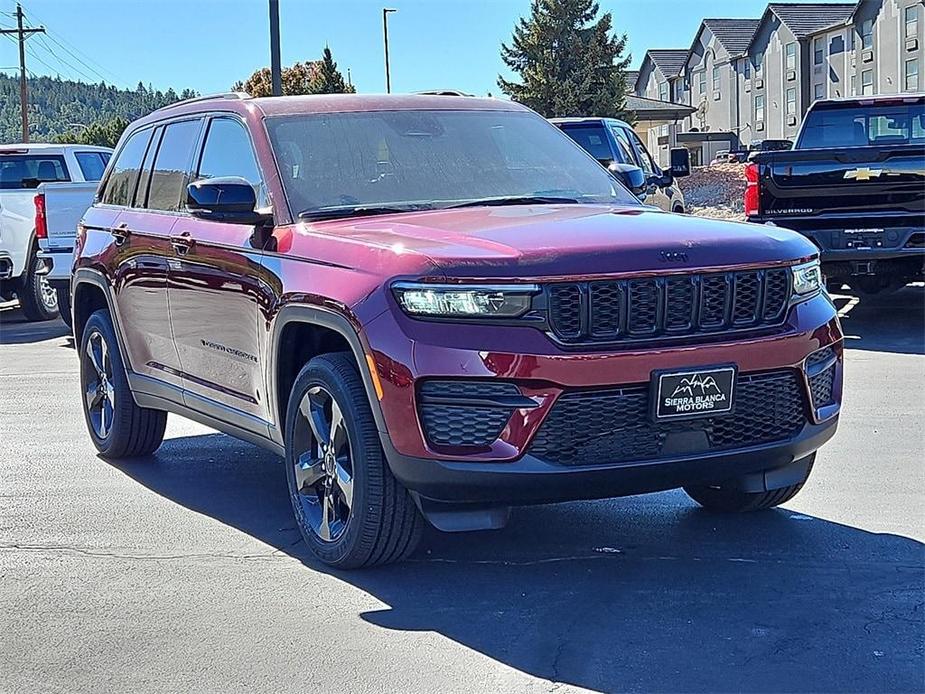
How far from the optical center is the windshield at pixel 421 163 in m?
5.69

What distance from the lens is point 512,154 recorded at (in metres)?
6.18

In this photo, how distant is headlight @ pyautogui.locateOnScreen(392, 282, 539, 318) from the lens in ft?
14.7

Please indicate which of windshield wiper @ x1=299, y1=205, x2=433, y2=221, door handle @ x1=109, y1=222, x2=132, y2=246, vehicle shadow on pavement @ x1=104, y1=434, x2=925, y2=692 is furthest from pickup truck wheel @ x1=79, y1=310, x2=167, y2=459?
windshield wiper @ x1=299, y1=205, x2=433, y2=221

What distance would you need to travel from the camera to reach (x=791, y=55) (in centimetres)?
6062

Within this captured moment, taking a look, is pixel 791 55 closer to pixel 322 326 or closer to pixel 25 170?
pixel 25 170

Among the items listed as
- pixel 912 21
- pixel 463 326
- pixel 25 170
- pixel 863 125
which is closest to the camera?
pixel 463 326

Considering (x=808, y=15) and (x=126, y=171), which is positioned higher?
(x=808, y=15)

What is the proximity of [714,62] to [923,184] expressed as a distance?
2440 inches

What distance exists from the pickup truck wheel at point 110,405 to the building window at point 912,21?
4617cm

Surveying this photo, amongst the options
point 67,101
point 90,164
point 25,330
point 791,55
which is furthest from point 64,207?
point 67,101

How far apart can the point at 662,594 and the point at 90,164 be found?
14.3 meters

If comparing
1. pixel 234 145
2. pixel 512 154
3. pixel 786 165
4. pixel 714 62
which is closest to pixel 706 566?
pixel 512 154

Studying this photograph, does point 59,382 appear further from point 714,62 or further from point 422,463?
point 714,62

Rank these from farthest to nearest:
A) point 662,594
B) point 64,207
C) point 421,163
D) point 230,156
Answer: point 64,207, point 230,156, point 421,163, point 662,594
